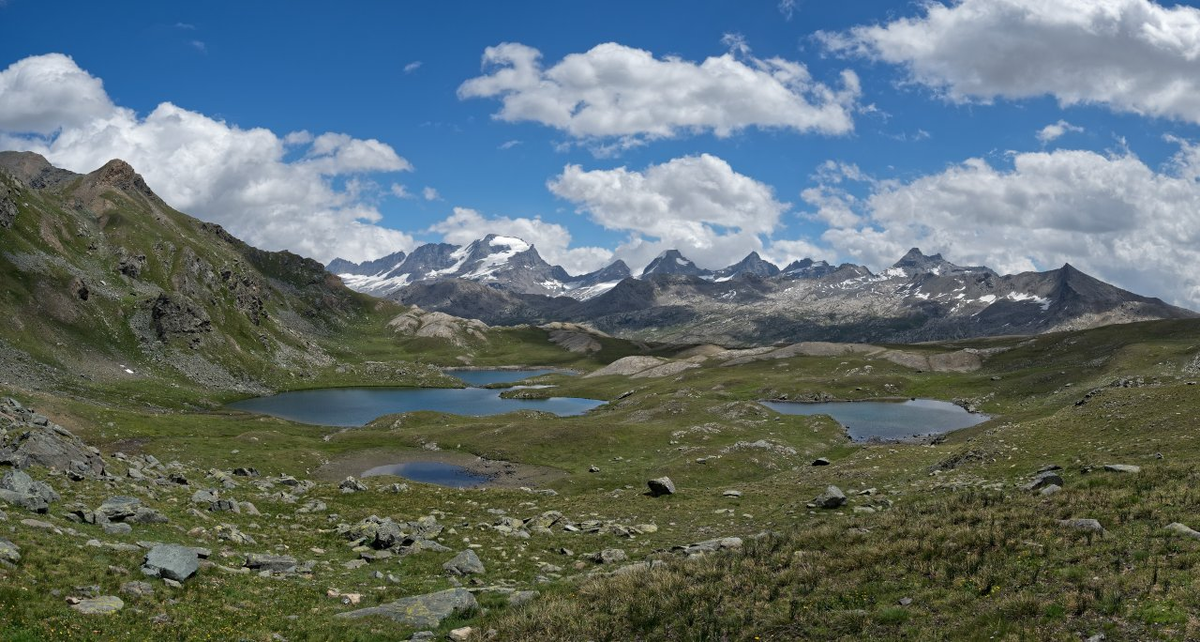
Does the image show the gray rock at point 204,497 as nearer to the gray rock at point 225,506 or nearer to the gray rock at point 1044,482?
the gray rock at point 225,506

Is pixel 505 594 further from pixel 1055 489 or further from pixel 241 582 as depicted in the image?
pixel 1055 489

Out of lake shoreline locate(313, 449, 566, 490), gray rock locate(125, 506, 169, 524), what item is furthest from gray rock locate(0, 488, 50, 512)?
lake shoreline locate(313, 449, 566, 490)

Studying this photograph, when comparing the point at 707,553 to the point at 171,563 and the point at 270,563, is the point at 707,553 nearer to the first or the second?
the point at 270,563

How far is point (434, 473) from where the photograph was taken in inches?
3479

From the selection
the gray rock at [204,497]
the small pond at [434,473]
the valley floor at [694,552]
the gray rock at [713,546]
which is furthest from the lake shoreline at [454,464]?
the gray rock at [713,546]

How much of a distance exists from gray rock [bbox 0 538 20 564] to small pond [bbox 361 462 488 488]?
59.9 metres

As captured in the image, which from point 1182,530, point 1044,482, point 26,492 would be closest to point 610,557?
point 1182,530

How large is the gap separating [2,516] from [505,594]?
770 inches

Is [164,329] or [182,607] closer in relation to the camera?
[182,607]

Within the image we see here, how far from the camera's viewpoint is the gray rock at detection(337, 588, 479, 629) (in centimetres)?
2286

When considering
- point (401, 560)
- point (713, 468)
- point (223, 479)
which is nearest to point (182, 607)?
point (401, 560)

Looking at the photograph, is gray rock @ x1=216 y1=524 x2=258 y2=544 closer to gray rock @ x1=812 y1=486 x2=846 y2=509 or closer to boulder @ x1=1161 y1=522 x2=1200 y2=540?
gray rock @ x1=812 y1=486 x2=846 y2=509

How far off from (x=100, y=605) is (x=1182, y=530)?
3519cm

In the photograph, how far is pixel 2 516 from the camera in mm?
24766
